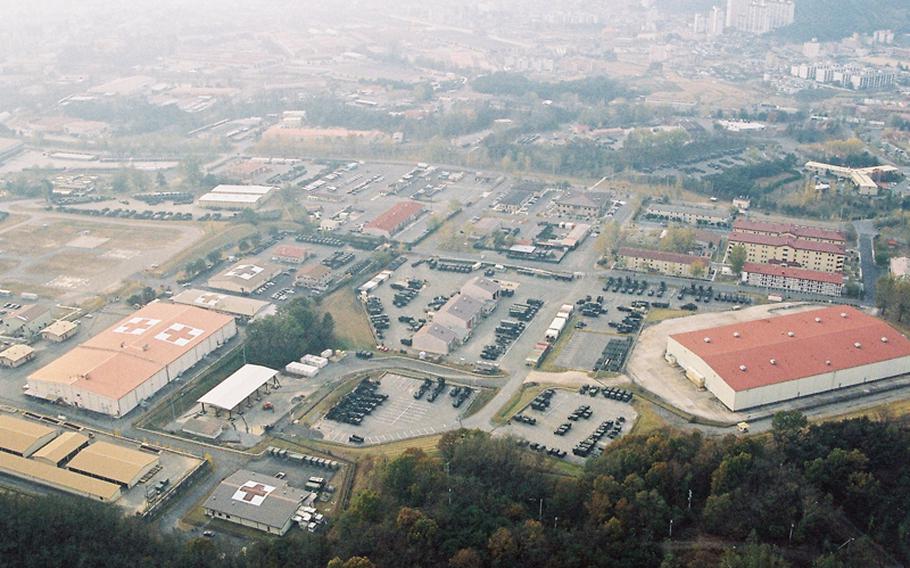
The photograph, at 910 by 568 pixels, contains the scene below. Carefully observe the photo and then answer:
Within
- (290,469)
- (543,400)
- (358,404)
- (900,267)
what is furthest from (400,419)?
(900,267)

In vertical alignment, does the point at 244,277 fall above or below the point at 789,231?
above

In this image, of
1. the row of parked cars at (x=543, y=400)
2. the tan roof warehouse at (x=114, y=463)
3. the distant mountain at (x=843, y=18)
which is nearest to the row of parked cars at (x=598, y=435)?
the row of parked cars at (x=543, y=400)

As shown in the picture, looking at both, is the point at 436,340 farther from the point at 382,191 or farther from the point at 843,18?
the point at 843,18

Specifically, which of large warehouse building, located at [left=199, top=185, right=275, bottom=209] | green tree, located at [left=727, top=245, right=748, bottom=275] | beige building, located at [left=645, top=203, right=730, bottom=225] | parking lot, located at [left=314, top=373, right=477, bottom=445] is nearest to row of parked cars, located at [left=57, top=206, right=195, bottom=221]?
large warehouse building, located at [left=199, top=185, right=275, bottom=209]

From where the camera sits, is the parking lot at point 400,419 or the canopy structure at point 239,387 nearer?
the parking lot at point 400,419

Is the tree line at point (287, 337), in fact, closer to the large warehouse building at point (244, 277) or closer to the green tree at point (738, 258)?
the large warehouse building at point (244, 277)

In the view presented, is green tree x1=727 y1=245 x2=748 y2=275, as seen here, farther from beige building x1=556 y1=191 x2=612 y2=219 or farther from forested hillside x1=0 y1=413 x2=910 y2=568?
forested hillside x1=0 y1=413 x2=910 y2=568
